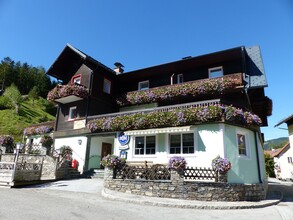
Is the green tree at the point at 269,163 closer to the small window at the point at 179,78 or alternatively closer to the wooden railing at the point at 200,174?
the small window at the point at 179,78

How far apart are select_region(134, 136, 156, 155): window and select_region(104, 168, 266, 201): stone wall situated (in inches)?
172

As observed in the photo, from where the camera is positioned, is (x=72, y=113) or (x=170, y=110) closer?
(x=170, y=110)

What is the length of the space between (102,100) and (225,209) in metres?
16.5

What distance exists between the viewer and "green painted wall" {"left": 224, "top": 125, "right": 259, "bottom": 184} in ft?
43.2

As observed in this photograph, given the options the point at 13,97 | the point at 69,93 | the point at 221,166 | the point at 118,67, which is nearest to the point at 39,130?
the point at 69,93

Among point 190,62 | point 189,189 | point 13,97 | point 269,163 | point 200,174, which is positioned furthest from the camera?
point 269,163

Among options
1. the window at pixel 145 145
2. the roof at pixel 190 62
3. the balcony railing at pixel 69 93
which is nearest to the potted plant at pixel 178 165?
the window at pixel 145 145

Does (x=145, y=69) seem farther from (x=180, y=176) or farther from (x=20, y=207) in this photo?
(x=20, y=207)

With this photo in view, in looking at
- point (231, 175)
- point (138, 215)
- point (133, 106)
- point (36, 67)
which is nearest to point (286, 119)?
point (231, 175)

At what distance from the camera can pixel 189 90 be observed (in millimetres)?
19047

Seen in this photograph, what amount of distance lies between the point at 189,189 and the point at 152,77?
14.6 metres

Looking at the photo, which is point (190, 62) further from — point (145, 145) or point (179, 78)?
point (145, 145)

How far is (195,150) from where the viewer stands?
564 inches

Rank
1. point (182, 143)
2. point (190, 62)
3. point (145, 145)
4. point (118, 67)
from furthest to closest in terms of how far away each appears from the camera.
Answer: point (118, 67) < point (190, 62) < point (145, 145) < point (182, 143)
